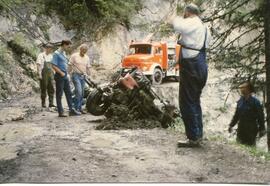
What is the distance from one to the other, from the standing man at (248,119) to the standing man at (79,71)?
1.73m

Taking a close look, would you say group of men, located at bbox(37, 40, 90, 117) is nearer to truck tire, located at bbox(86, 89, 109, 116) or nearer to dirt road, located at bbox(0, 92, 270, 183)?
truck tire, located at bbox(86, 89, 109, 116)

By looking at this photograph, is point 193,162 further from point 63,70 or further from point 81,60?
point 63,70

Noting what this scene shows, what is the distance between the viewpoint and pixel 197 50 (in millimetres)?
5277

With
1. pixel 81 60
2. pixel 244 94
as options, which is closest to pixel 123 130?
pixel 81 60

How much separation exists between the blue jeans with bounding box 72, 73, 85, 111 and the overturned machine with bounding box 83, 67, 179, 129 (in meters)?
0.69

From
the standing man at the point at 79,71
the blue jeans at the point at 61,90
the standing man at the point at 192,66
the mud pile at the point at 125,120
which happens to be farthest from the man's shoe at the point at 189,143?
the blue jeans at the point at 61,90

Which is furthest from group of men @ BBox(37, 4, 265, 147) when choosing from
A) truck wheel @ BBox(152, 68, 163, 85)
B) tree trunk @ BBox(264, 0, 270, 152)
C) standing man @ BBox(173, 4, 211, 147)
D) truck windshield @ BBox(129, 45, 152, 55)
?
truck wheel @ BBox(152, 68, 163, 85)

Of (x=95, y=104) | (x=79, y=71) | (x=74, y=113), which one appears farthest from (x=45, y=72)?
(x=74, y=113)

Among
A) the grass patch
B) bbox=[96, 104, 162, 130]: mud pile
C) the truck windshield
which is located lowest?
the grass patch

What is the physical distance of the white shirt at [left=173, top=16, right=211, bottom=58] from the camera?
5.21 metres

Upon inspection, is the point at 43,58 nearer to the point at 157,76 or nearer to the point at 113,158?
the point at 157,76

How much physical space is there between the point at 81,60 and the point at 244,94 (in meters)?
1.79

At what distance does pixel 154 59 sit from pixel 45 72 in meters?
1.49

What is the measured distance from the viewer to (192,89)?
5387 mm
